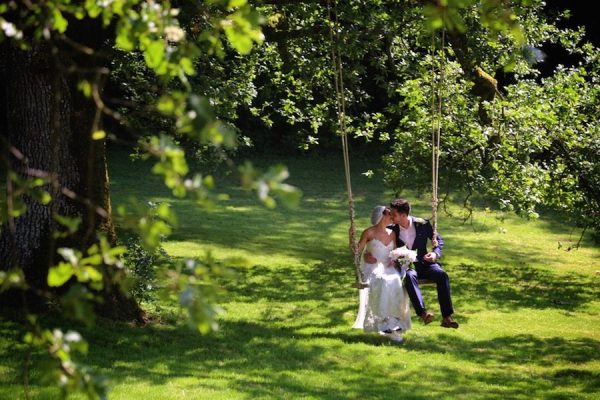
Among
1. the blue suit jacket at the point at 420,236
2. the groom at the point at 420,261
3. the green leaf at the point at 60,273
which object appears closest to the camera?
the green leaf at the point at 60,273

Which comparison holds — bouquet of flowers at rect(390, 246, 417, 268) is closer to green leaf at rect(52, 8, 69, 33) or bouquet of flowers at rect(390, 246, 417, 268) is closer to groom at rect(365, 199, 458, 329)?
groom at rect(365, 199, 458, 329)

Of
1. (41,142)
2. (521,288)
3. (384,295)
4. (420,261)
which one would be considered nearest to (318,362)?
(384,295)

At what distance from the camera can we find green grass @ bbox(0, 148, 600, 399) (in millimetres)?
8922

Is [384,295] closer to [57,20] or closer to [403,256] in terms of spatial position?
[403,256]

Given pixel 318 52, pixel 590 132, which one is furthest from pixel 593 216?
pixel 318 52

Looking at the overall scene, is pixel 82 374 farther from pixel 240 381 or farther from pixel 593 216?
pixel 593 216

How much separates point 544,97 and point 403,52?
8.34 feet

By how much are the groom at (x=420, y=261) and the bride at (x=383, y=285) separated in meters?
0.13

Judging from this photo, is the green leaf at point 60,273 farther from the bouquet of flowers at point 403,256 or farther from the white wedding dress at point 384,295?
the white wedding dress at point 384,295

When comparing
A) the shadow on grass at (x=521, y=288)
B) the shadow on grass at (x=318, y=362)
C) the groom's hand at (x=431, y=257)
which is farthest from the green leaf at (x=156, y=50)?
the shadow on grass at (x=521, y=288)

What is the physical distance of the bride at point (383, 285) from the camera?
35.1ft

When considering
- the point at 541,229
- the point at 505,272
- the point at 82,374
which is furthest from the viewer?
the point at 541,229

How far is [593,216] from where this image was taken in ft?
47.8

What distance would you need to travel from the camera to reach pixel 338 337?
37.2 ft
